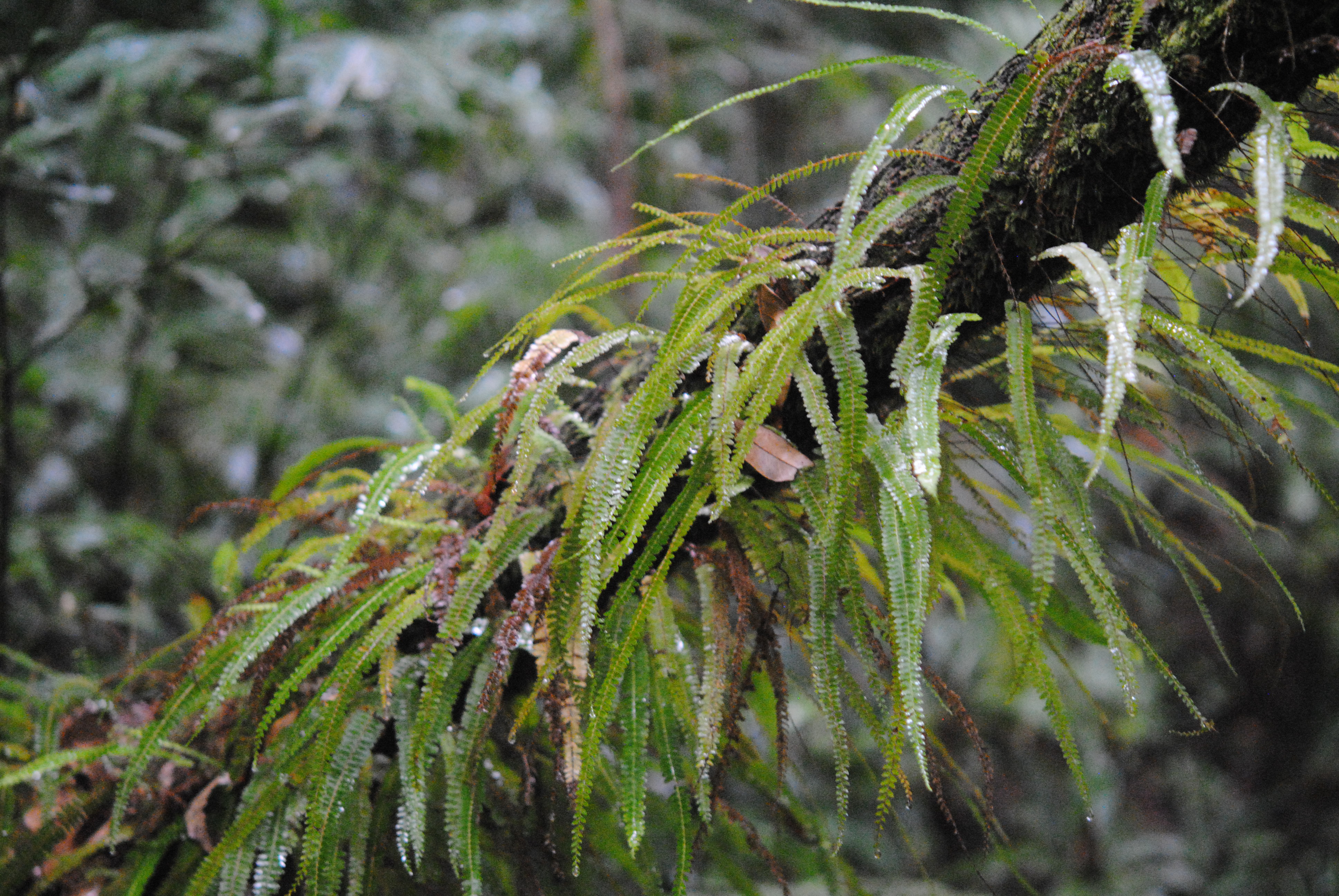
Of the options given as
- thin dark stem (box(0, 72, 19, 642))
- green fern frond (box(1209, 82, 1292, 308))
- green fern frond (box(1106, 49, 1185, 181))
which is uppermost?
thin dark stem (box(0, 72, 19, 642))

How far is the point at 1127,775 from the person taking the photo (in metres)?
2.86

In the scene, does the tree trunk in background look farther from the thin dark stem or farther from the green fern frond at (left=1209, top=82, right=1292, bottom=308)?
the green fern frond at (left=1209, top=82, right=1292, bottom=308)

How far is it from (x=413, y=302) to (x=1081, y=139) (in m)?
2.12

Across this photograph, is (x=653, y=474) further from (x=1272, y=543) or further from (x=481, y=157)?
(x=1272, y=543)

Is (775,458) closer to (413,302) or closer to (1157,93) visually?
(1157,93)

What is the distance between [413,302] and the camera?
230cm

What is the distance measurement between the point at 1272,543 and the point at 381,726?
3217mm

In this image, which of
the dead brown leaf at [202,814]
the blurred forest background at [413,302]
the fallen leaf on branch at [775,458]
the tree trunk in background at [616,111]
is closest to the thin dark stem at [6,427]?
the blurred forest background at [413,302]

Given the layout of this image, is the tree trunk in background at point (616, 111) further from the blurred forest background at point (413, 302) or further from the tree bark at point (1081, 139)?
the tree bark at point (1081, 139)

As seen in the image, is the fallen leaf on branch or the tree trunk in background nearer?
the fallen leaf on branch

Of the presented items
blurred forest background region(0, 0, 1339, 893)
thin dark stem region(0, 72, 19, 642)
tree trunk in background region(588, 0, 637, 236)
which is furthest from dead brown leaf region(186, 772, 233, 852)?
tree trunk in background region(588, 0, 637, 236)

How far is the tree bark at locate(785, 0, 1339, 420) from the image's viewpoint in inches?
16.4

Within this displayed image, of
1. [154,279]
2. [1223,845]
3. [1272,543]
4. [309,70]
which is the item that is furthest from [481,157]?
[1223,845]

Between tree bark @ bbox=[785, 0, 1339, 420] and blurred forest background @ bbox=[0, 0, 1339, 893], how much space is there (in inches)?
23.6
